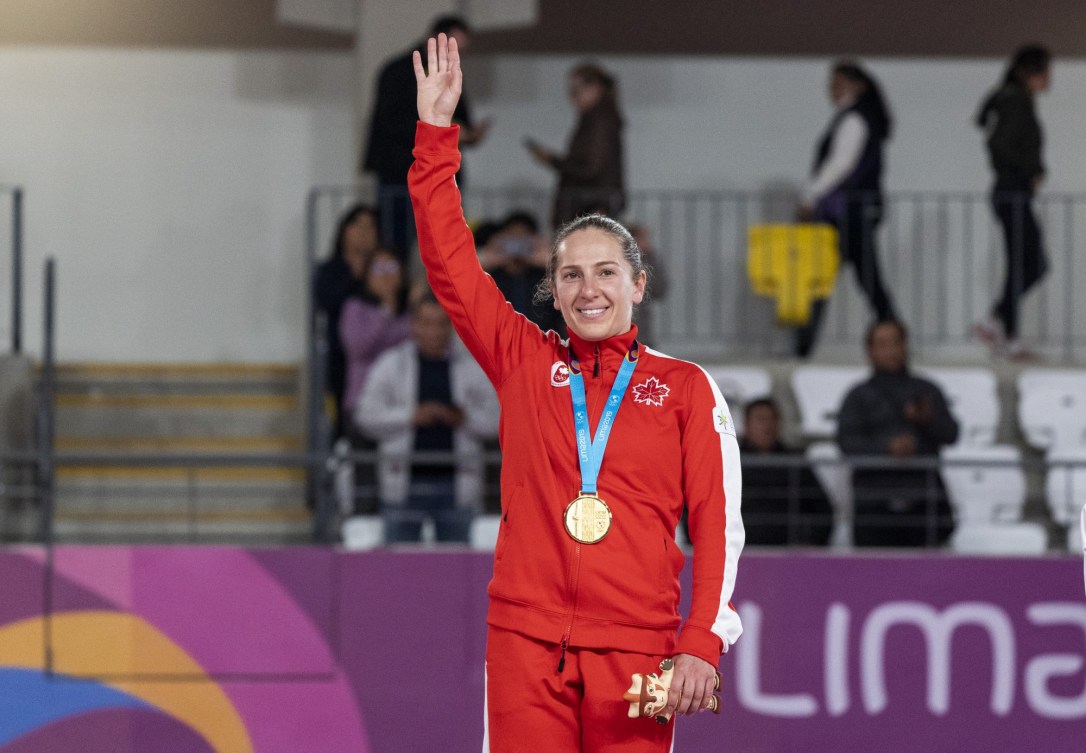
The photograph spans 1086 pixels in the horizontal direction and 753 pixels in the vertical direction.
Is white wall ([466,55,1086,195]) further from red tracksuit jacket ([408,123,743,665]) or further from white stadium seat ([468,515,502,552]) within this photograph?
red tracksuit jacket ([408,123,743,665])

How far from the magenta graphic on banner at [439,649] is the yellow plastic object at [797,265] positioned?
113 inches

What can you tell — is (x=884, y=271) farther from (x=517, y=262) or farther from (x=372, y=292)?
(x=372, y=292)

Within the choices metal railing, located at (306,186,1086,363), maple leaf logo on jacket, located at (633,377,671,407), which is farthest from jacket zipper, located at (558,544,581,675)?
metal railing, located at (306,186,1086,363)

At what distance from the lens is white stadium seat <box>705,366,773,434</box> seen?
773 cm

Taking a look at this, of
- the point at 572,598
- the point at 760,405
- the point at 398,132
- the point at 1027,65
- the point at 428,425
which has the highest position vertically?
the point at 1027,65

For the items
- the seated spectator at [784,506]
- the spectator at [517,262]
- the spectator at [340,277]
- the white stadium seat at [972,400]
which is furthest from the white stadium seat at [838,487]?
the spectator at [340,277]

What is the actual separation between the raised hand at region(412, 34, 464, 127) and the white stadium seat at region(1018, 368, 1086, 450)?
529cm

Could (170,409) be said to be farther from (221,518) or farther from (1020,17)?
(1020,17)

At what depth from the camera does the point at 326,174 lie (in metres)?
11.6

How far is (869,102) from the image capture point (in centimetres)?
870

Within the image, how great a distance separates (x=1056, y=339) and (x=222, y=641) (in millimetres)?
7427

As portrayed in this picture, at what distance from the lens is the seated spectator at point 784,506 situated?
650cm

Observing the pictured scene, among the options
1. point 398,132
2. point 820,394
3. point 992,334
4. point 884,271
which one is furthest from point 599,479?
point 884,271

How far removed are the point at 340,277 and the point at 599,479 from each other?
4524 millimetres
